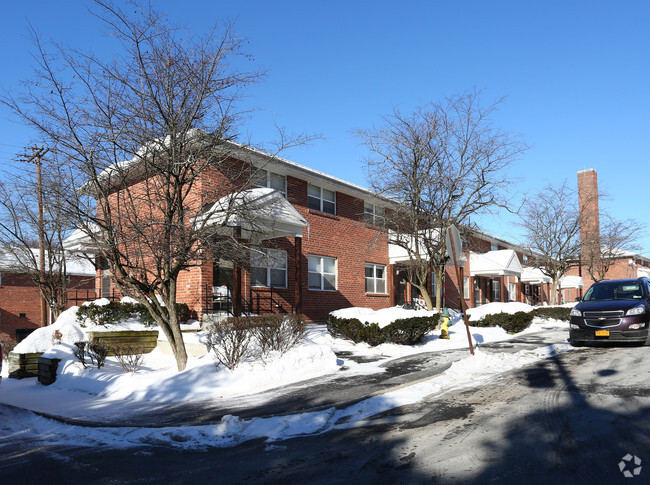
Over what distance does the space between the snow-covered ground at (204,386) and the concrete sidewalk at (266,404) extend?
19cm

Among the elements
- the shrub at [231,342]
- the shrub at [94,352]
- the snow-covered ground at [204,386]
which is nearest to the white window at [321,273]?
the snow-covered ground at [204,386]

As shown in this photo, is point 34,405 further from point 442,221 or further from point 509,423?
point 442,221

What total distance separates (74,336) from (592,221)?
32437 mm

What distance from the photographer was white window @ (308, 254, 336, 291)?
63.2ft

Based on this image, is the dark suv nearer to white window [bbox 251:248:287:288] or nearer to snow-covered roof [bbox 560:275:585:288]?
white window [bbox 251:248:287:288]

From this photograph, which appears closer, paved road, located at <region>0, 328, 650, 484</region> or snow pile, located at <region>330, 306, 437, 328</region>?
paved road, located at <region>0, 328, 650, 484</region>

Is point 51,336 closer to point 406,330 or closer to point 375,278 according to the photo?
point 406,330

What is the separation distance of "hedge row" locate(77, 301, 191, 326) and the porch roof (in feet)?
74.1

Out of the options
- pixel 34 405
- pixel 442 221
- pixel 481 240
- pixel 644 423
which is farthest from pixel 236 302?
pixel 481 240

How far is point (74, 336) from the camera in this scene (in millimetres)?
12500

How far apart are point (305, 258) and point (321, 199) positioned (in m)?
2.70

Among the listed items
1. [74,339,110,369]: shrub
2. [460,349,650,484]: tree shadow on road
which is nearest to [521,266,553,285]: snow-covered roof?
[460,349,650,484]: tree shadow on road

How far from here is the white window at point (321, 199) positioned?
1964 cm

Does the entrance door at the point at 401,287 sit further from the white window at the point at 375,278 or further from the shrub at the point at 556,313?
the shrub at the point at 556,313
